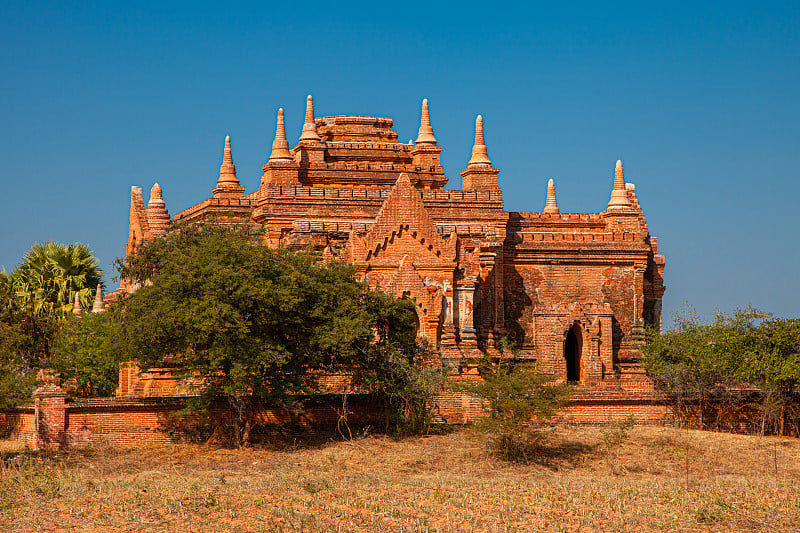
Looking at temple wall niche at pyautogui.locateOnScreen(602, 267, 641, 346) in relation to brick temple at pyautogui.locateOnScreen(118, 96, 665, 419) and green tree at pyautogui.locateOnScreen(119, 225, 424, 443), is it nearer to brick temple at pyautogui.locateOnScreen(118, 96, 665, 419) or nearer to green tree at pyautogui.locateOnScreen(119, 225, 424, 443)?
brick temple at pyautogui.locateOnScreen(118, 96, 665, 419)

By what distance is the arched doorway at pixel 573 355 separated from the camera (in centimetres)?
3325

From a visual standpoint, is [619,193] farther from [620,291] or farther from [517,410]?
[517,410]

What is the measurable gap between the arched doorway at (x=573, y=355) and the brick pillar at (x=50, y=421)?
14.6 metres

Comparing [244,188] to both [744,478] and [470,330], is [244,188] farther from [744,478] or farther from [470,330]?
[744,478]

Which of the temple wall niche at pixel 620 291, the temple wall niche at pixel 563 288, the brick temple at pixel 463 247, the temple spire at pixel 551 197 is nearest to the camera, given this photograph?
the brick temple at pixel 463 247

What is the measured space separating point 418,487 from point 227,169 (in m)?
20.8

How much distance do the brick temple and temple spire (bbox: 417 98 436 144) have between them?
0.05 meters

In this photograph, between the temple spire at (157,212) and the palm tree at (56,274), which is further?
the palm tree at (56,274)

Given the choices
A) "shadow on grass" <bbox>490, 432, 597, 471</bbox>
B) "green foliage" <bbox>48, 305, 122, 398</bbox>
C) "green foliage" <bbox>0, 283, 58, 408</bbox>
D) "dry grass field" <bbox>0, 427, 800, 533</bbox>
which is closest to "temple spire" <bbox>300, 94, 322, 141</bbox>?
"green foliage" <bbox>48, 305, 122, 398</bbox>

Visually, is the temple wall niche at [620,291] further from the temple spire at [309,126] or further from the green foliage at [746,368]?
the temple spire at [309,126]

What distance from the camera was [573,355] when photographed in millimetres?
34531

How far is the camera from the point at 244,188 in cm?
3903

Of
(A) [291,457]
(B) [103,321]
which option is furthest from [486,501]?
(B) [103,321]

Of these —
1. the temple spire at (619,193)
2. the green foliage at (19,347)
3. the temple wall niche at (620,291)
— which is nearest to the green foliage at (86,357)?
the green foliage at (19,347)
